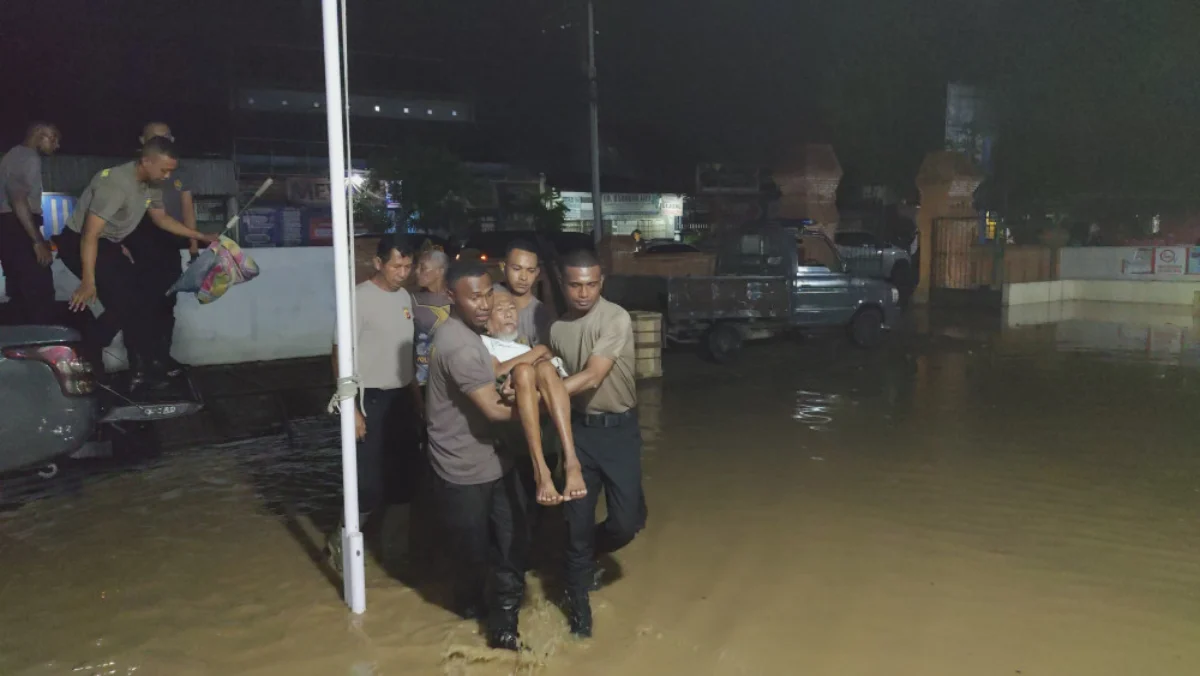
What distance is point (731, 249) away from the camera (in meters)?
13.0

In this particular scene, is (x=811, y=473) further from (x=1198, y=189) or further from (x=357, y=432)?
(x=1198, y=189)

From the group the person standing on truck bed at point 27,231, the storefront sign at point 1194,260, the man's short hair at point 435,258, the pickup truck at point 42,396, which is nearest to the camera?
the pickup truck at point 42,396

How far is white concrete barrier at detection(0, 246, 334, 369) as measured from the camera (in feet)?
33.5

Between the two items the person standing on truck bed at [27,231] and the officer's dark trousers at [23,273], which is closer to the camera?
the person standing on truck bed at [27,231]

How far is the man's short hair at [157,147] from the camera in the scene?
6016mm

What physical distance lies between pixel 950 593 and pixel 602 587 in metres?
1.84

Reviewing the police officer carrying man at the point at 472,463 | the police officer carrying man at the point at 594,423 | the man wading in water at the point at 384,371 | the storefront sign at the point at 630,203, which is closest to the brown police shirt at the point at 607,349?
the police officer carrying man at the point at 594,423

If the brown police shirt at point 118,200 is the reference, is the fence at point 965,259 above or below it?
below

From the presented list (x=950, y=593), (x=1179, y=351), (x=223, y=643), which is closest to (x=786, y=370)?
(x=1179, y=351)

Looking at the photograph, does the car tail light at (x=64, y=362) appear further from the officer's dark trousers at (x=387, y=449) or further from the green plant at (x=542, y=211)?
the green plant at (x=542, y=211)

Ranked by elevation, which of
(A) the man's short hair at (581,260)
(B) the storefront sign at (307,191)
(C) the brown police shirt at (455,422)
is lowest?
(C) the brown police shirt at (455,422)

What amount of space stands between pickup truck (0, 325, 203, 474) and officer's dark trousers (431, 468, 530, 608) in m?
2.94

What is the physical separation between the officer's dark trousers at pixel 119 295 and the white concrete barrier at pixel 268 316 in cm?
316

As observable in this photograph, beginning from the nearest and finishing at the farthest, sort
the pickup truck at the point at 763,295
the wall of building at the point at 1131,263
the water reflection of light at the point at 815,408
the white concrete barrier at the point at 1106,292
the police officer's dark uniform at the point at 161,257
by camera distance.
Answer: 1. the police officer's dark uniform at the point at 161,257
2. the water reflection of light at the point at 815,408
3. the pickup truck at the point at 763,295
4. the white concrete barrier at the point at 1106,292
5. the wall of building at the point at 1131,263
